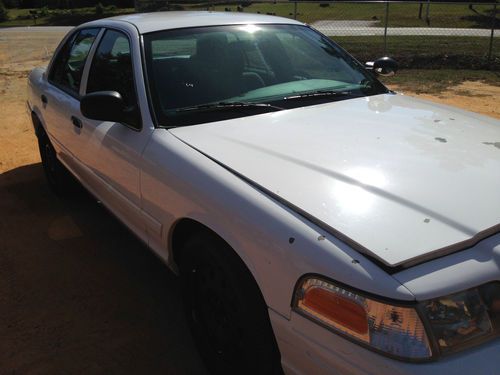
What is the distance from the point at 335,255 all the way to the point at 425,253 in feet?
0.94

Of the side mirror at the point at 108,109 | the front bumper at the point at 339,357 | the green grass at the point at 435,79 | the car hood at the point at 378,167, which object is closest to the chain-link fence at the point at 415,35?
the green grass at the point at 435,79

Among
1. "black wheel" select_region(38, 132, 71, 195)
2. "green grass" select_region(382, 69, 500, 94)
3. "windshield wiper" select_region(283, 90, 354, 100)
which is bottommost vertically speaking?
"green grass" select_region(382, 69, 500, 94)

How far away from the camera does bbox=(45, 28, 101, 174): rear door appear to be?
384cm

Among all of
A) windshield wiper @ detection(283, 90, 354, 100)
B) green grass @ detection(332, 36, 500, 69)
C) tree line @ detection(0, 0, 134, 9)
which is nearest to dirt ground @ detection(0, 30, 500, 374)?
windshield wiper @ detection(283, 90, 354, 100)

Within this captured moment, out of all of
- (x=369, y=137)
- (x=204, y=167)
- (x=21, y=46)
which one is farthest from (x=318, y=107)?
(x=21, y=46)

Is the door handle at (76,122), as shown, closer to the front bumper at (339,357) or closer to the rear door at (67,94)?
the rear door at (67,94)

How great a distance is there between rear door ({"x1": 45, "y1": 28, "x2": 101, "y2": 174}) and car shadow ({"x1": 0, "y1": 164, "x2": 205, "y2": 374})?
0.62m

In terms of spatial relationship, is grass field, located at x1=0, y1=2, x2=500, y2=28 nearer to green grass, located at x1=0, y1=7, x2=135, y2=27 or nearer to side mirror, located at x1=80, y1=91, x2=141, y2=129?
green grass, located at x1=0, y1=7, x2=135, y2=27

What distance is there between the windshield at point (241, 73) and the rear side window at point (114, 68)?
0.17 meters

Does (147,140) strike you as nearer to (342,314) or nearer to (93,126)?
(93,126)

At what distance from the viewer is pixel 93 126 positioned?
3387 mm

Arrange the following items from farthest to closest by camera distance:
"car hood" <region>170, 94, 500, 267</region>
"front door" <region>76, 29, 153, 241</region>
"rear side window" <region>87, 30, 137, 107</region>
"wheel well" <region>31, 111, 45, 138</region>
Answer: "wheel well" <region>31, 111, 45, 138</region> → "rear side window" <region>87, 30, 137, 107</region> → "front door" <region>76, 29, 153, 241</region> → "car hood" <region>170, 94, 500, 267</region>

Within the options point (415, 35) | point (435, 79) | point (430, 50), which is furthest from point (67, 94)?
point (415, 35)

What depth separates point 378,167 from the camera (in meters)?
2.21
